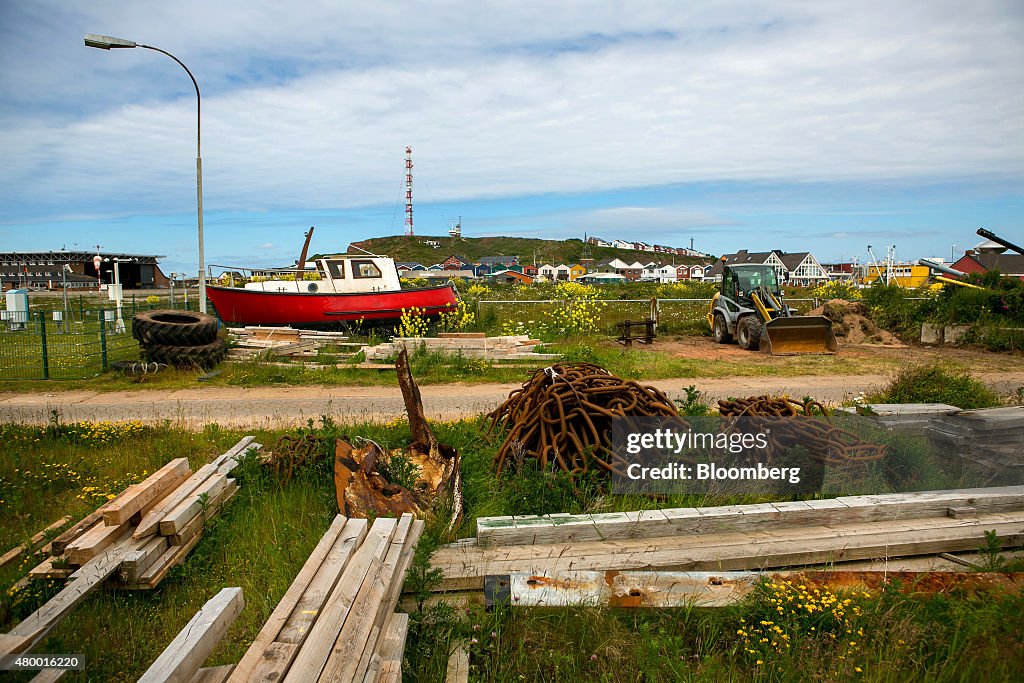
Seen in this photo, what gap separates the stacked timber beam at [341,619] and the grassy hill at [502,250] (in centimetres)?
11215

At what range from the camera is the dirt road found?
31.2 ft

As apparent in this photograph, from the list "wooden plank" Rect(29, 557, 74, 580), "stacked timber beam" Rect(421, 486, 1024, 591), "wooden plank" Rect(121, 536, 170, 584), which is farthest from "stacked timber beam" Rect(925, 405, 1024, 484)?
"wooden plank" Rect(29, 557, 74, 580)

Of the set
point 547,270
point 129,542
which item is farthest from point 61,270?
point 547,270

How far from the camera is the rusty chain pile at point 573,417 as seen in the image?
5.59 meters

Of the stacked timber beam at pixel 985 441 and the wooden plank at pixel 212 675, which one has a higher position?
the stacked timber beam at pixel 985 441

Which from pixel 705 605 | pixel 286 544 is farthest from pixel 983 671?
pixel 286 544

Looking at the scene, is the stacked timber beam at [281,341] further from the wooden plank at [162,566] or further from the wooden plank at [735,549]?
the wooden plank at [735,549]

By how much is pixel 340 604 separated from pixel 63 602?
1.92 metres

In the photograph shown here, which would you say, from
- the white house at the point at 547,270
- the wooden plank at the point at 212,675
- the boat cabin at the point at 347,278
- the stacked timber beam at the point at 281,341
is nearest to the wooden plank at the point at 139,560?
the wooden plank at the point at 212,675

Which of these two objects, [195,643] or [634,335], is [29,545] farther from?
[634,335]

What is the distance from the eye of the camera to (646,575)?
3.90 metres

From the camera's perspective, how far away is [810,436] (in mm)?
5805

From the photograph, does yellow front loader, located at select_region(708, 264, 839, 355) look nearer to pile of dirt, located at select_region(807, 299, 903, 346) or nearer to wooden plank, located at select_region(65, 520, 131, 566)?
pile of dirt, located at select_region(807, 299, 903, 346)

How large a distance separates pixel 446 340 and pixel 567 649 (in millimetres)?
11665
